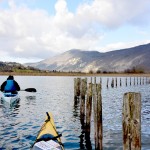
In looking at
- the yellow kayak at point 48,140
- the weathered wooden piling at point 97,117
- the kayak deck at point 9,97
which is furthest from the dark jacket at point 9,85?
the yellow kayak at point 48,140

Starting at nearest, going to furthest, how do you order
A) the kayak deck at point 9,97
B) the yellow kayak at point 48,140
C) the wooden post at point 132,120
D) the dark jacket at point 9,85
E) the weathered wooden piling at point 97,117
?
the wooden post at point 132,120, the yellow kayak at point 48,140, the weathered wooden piling at point 97,117, the kayak deck at point 9,97, the dark jacket at point 9,85

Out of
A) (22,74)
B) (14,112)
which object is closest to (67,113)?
(14,112)

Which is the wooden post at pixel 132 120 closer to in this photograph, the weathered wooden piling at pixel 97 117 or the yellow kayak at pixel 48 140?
the yellow kayak at pixel 48 140

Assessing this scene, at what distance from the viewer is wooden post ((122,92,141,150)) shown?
332 inches

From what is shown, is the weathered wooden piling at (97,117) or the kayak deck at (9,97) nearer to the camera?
the weathered wooden piling at (97,117)

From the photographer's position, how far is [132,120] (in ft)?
27.9

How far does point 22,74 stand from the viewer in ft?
538

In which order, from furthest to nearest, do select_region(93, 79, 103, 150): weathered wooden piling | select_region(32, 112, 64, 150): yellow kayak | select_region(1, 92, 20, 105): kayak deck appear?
select_region(1, 92, 20, 105): kayak deck
select_region(93, 79, 103, 150): weathered wooden piling
select_region(32, 112, 64, 150): yellow kayak

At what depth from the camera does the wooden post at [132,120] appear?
8.44 metres

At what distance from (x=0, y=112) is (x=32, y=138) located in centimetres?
988

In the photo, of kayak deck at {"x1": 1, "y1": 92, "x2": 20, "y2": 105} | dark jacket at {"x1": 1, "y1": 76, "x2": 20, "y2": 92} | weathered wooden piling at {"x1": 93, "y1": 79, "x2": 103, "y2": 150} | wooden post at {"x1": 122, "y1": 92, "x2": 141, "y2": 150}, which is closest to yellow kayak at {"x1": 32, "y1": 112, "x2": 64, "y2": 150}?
weathered wooden piling at {"x1": 93, "y1": 79, "x2": 103, "y2": 150}

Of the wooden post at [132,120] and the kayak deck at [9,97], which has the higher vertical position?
the wooden post at [132,120]

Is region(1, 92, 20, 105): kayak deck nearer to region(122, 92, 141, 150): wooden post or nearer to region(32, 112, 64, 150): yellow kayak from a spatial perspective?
region(32, 112, 64, 150): yellow kayak

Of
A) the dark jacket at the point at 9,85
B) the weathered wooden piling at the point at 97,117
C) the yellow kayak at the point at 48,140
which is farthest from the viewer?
the dark jacket at the point at 9,85
